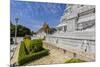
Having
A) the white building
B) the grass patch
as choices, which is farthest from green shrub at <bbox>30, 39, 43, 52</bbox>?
the white building

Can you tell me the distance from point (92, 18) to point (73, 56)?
52cm

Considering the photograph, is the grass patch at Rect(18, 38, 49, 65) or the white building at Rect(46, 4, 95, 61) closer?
the grass patch at Rect(18, 38, 49, 65)

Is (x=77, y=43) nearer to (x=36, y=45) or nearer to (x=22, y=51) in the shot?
(x=36, y=45)

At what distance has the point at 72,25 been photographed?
2.30m

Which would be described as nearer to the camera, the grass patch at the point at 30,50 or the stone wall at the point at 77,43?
the grass patch at the point at 30,50

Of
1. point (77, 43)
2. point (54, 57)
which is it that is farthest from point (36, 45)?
point (77, 43)

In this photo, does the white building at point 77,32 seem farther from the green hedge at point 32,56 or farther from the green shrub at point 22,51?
the green shrub at point 22,51

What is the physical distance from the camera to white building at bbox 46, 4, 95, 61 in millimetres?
2242

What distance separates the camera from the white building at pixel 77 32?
7.36 ft

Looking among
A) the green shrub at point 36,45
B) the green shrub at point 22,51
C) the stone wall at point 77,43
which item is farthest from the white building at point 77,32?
the green shrub at point 22,51

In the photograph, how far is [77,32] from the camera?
7.54 feet

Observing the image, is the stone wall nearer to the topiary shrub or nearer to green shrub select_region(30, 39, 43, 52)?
green shrub select_region(30, 39, 43, 52)
